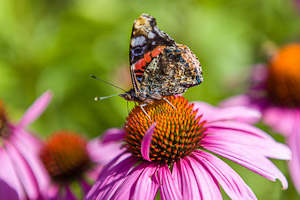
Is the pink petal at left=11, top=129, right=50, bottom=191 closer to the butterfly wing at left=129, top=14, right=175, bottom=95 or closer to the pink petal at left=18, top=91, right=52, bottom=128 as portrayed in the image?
the pink petal at left=18, top=91, right=52, bottom=128

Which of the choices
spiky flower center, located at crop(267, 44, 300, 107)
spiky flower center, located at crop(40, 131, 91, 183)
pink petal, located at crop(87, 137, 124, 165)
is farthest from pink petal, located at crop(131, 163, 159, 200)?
spiky flower center, located at crop(267, 44, 300, 107)

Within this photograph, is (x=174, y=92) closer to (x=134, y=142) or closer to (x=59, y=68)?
(x=134, y=142)

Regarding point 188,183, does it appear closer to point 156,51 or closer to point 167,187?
point 167,187

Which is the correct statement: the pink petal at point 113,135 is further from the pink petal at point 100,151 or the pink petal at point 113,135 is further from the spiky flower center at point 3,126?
the spiky flower center at point 3,126

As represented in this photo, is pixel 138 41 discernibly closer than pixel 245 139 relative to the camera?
No

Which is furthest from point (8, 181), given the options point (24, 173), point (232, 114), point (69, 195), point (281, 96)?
point (281, 96)

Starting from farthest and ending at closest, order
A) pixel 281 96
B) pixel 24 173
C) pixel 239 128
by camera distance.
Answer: pixel 281 96 → pixel 24 173 → pixel 239 128

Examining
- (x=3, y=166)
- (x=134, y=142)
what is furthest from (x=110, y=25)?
(x=134, y=142)
